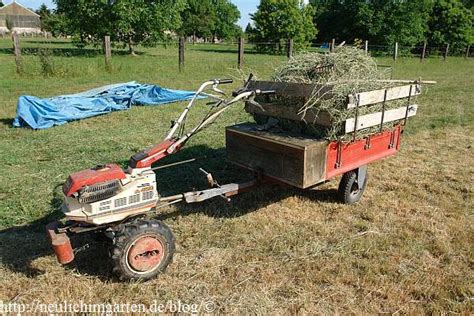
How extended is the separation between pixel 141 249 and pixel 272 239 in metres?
1.41

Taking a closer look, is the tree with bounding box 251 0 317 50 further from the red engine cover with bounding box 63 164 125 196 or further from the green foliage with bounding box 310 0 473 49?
the red engine cover with bounding box 63 164 125 196

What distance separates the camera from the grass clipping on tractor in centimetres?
416

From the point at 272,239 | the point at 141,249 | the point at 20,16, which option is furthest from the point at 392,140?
the point at 20,16

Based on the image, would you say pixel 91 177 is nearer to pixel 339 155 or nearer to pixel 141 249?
pixel 141 249

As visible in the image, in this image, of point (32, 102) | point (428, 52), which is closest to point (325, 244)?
point (32, 102)

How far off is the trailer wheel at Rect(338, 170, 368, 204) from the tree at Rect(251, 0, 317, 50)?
3411 centimetres

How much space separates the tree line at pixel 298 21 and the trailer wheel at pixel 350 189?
2350cm

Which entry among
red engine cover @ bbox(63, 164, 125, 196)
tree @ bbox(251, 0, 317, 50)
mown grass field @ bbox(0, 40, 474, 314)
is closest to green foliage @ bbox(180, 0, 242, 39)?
tree @ bbox(251, 0, 317, 50)

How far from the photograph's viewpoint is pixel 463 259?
12.5ft

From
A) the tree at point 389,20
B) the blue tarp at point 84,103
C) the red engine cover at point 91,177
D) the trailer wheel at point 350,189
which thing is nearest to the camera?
the red engine cover at point 91,177

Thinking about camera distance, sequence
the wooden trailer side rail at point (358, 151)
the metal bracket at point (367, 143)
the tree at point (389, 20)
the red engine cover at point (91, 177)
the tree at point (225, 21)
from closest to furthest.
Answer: the red engine cover at point (91, 177), the wooden trailer side rail at point (358, 151), the metal bracket at point (367, 143), the tree at point (389, 20), the tree at point (225, 21)

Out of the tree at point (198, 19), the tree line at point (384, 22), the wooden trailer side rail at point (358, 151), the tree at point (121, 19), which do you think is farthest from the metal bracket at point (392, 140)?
the tree at point (198, 19)

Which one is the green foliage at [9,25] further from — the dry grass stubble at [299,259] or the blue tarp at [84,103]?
the dry grass stubble at [299,259]

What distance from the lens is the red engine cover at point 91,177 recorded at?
3.16m
